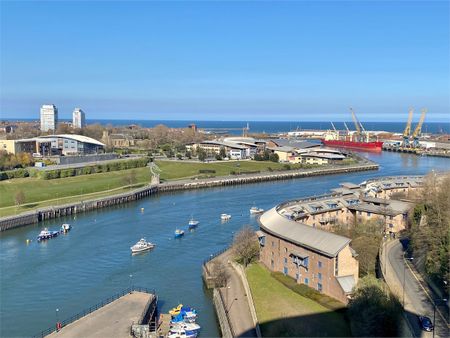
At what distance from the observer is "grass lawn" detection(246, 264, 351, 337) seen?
10.9 metres

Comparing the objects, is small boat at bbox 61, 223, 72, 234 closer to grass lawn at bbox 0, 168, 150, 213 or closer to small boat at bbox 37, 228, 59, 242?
small boat at bbox 37, 228, 59, 242

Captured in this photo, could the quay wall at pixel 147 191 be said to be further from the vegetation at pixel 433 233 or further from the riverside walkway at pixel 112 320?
the vegetation at pixel 433 233

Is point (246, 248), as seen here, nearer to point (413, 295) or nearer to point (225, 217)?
point (413, 295)

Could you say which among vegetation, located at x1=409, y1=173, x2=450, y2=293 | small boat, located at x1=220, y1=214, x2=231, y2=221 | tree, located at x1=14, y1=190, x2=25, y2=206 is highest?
vegetation, located at x1=409, y1=173, x2=450, y2=293

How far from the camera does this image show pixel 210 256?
18.0 m

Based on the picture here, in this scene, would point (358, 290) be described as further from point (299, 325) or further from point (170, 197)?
point (170, 197)

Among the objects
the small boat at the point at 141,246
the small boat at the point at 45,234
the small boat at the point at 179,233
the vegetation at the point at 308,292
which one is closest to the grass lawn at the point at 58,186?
the small boat at the point at 45,234

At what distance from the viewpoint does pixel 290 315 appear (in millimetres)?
11836

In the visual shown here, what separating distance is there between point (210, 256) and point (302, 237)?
4790 mm

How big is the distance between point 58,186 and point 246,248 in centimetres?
1835

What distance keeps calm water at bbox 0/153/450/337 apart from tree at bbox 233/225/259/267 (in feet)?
4.98

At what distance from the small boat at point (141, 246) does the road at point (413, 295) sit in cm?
893

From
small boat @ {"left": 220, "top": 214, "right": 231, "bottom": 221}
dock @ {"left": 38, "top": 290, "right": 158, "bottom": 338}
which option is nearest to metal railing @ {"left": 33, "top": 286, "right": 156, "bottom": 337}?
dock @ {"left": 38, "top": 290, "right": 158, "bottom": 338}

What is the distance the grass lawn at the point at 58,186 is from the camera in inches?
1096
